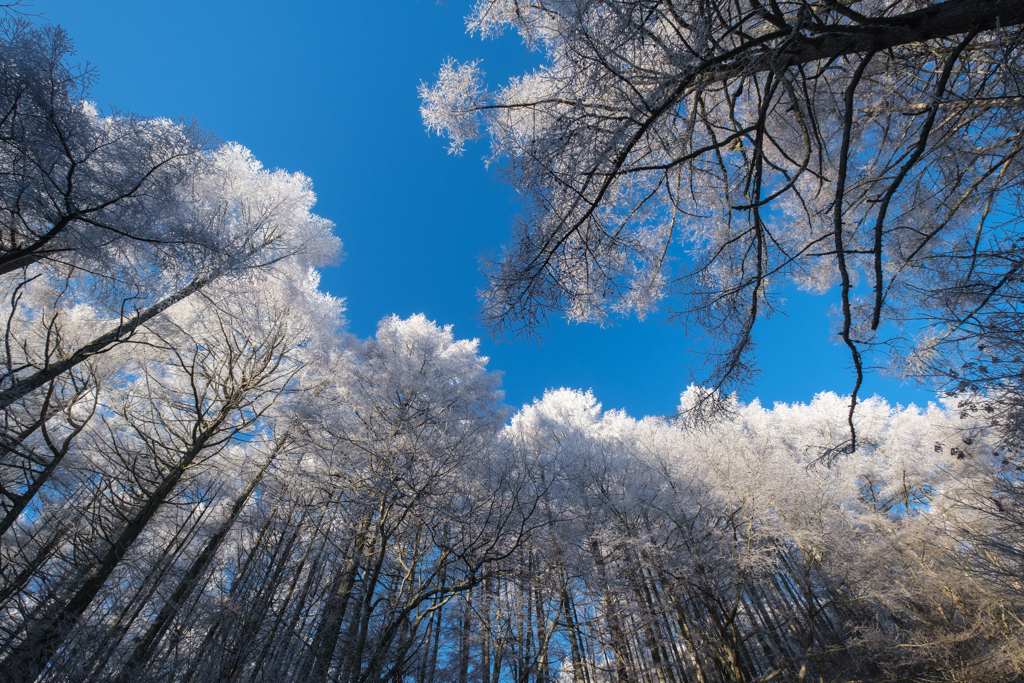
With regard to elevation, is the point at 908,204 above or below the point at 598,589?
above

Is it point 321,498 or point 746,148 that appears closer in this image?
point 746,148

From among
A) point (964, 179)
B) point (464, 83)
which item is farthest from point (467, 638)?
point (964, 179)

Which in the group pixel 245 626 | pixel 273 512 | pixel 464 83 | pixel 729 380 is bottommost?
pixel 245 626

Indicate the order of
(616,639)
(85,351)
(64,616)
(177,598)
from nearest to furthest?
(64,616)
(85,351)
(177,598)
(616,639)

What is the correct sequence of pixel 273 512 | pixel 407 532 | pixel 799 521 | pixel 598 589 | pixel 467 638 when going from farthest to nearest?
pixel 799 521 < pixel 598 589 < pixel 273 512 < pixel 467 638 < pixel 407 532

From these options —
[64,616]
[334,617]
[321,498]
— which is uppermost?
[321,498]

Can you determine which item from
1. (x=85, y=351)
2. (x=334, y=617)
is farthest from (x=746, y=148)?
(x=85, y=351)

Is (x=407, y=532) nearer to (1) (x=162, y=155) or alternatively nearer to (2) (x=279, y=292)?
(1) (x=162, y=155)

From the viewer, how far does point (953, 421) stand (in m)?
10.9

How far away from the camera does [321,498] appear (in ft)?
19.1

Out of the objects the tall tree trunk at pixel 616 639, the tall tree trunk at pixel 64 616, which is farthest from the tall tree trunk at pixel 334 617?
the tall tree trunk at pixel 616 639

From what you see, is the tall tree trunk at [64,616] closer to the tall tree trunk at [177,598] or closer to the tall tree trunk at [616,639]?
the tall tree trunk at [177,598]

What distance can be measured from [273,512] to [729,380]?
6080 millimetres

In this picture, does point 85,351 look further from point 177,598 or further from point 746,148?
point 746,148
